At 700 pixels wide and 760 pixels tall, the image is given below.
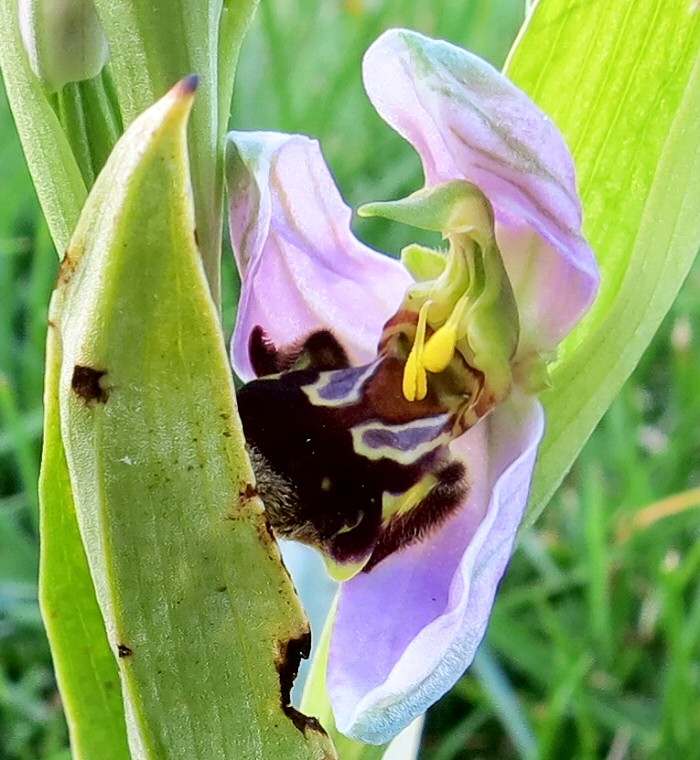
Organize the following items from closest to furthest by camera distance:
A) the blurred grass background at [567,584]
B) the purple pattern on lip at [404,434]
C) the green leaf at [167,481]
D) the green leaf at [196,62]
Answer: the green leaf at [167,481] < the green leaf at [196,62] < the purple pattern on lip at [404,434] < the blurred grass background at [567,584]

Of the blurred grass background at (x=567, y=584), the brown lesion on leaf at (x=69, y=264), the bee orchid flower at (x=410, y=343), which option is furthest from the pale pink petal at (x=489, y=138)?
the blurred grass background at (x=567, y=584)

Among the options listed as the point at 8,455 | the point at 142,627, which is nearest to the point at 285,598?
the point at 142,627

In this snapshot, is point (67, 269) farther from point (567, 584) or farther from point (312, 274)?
point (567, 584)

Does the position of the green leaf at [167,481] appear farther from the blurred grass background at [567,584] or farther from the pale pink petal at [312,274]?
the blurred grass background at [567,584]

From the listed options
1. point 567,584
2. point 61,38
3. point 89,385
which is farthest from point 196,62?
point 567,584

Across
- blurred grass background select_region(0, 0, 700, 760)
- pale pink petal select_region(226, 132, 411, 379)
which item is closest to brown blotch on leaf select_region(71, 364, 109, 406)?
pale pink petal select_region(226, 132, 411, 379)

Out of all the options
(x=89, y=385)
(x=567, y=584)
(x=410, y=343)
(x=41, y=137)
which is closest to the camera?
(x=89, y=385)
